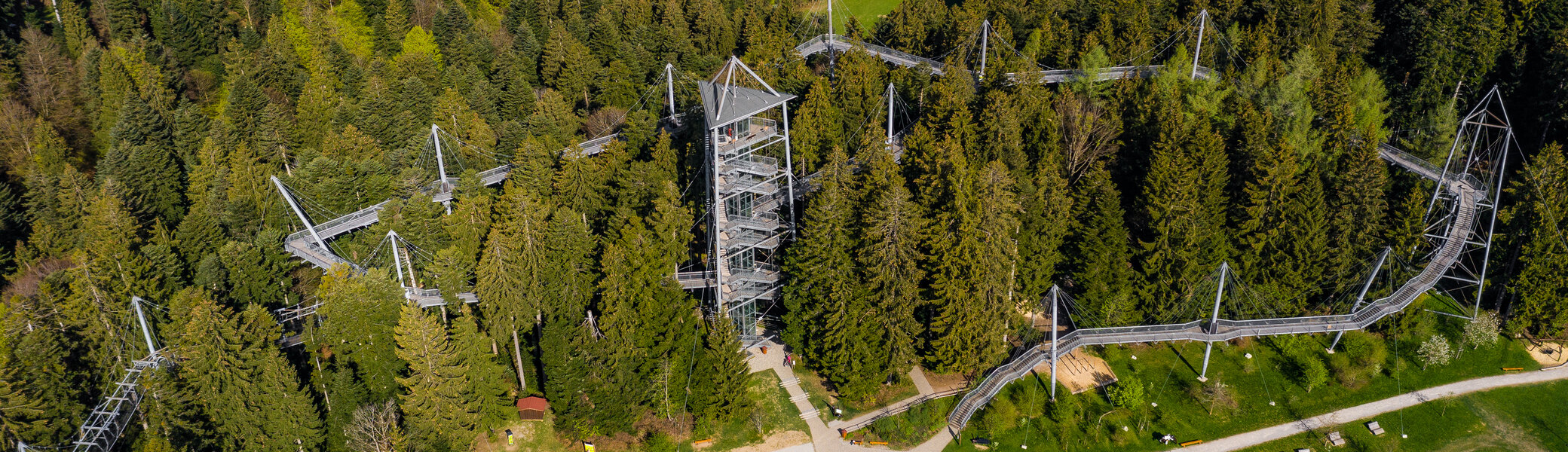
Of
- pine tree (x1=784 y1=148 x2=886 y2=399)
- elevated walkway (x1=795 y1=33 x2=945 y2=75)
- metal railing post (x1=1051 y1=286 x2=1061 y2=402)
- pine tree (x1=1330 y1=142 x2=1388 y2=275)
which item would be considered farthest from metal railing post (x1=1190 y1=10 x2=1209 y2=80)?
pine tree (x1=784 y1=148 x2=886 y2=399)

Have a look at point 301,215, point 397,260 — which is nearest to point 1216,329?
point 397,260

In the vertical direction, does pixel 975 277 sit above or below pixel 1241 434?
above

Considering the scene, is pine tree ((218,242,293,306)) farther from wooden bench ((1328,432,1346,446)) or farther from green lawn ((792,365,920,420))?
wooden bench ((1328,432,1346,446))

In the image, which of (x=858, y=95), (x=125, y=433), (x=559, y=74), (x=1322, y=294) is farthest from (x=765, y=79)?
(x=125, y=433)

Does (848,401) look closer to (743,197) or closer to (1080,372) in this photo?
(743,197)

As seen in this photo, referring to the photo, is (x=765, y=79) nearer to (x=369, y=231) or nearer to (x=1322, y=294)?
(x=369, y=231)

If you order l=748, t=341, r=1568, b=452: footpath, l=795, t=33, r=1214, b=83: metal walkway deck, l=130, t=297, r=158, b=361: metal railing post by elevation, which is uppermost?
Result: l=795, t=33, r=1214, b=83: metal walkway deck
